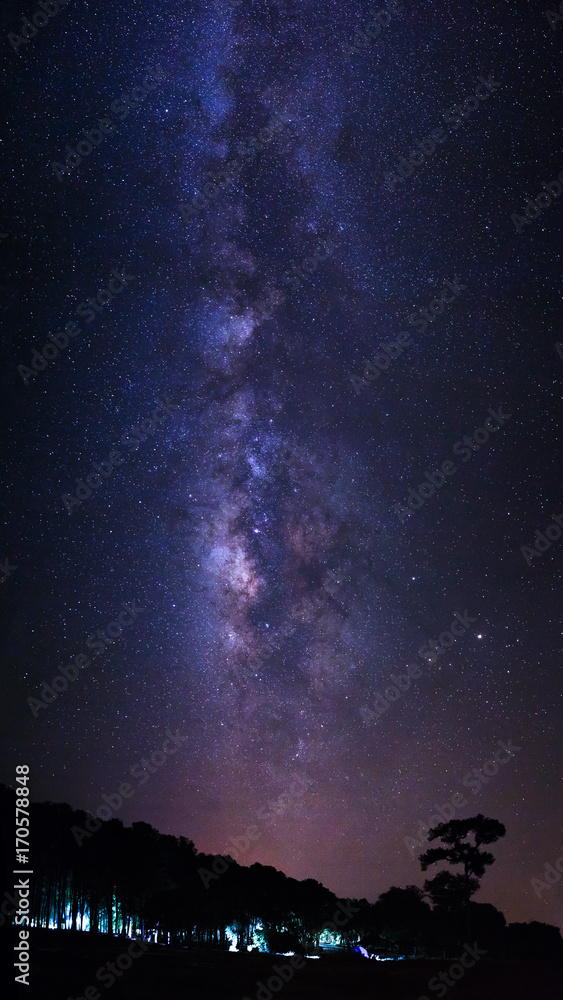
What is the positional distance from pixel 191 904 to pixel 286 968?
4298 cm

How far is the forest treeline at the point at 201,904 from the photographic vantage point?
66188mm

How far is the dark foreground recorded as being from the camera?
28469mm

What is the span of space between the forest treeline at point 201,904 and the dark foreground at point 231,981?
14.6m

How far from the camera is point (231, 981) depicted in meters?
33.2

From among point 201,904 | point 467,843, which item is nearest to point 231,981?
point 467,843

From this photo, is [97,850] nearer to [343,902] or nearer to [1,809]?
[1,809]

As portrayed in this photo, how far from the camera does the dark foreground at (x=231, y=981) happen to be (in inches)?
1121

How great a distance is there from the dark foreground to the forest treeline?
47.9 ft

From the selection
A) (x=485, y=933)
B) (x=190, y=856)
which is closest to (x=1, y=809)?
(x=190, y=856)

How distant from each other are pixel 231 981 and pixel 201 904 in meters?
52.9

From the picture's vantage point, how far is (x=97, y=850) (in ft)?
222

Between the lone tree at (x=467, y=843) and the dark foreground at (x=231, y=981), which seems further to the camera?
the lone tree at (x=467, y=843)

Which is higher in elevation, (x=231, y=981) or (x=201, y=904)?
(x=201, y=904)

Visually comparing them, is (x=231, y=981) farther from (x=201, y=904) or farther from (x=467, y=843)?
(x=201, y=904)
